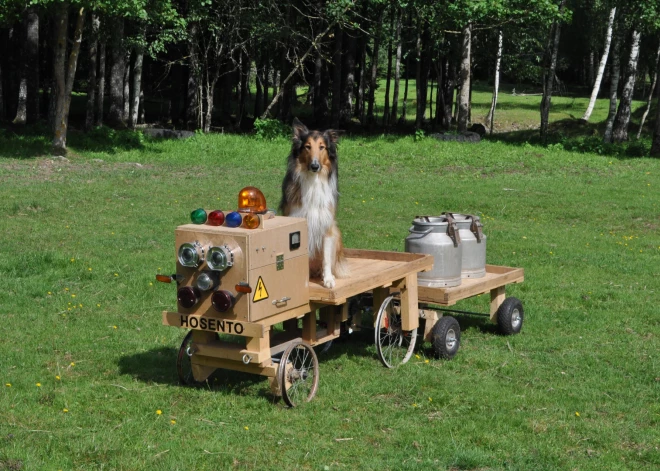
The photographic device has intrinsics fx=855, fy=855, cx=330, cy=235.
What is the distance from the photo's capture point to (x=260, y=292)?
6.70m

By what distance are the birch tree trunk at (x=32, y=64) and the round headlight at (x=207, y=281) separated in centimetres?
2163

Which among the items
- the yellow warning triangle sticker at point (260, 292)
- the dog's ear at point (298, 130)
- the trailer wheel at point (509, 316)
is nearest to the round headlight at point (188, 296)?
the yellow warning triangle sticker at point (260, 292)

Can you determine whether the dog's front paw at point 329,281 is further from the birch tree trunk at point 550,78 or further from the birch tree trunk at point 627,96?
the birch tree trunk at point 627,96

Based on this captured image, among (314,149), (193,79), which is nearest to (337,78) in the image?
(193,79)

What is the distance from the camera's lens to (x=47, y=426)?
639cm

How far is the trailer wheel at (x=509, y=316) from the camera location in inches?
368

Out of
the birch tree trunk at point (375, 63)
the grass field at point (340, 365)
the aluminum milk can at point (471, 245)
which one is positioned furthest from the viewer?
the birch tree trunk at point (375, 63)

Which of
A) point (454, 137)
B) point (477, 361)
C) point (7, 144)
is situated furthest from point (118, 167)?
point (477, 361)

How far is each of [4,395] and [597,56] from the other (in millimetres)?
62418

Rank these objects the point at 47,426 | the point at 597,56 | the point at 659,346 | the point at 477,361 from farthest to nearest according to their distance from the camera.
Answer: the point at 597,56, the point at 659,346, the point at 477,361, the point at 47,426

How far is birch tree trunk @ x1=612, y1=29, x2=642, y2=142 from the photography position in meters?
28.9

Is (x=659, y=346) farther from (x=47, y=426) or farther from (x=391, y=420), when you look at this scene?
(x=47, y=426)

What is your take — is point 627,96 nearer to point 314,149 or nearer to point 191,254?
point 314,149

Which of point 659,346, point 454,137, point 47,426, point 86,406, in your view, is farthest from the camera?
point 454,137
